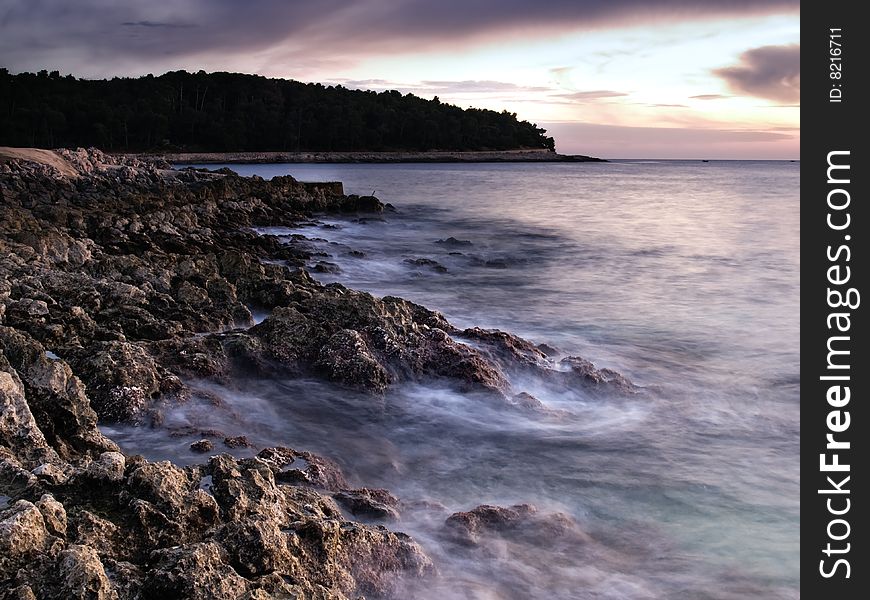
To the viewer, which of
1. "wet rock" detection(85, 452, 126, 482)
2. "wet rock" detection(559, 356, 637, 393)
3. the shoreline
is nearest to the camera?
"wet rock" detection(85, 452, 126, 482)

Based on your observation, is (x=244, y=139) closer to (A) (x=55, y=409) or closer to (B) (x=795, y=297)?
(B) (x=795, y=297)

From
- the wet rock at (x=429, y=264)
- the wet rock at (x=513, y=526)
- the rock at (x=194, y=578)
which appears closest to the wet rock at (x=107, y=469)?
the rock at (x=194, y=578)

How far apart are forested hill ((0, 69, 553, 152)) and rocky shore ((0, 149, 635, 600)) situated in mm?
75800

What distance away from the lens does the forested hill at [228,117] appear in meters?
81.3

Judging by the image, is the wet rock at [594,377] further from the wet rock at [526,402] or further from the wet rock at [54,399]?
the wet rock at [54,399]

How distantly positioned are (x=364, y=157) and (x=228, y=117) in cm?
1841

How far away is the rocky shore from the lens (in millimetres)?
3088

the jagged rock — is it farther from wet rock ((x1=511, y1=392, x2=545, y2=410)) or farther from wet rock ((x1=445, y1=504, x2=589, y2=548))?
wet rock ((x1=511, y1=392, x2=545, y2=410))

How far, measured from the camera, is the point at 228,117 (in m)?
101

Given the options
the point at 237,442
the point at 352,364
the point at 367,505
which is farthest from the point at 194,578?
the point at 352,364

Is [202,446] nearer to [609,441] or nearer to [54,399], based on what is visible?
[54,399]

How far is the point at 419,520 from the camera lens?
4.80m

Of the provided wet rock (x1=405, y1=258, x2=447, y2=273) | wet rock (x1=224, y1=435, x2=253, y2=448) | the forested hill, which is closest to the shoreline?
the forested hill
